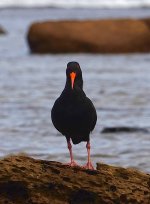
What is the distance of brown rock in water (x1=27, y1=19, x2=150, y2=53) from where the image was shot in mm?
31188

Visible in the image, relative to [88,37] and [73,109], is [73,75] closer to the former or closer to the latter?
[73,109]

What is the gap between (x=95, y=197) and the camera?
7098 millimetres

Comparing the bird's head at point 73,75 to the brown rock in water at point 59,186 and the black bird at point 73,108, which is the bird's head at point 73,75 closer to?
the black bird at point 73,108

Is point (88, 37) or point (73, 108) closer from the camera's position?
point (73, 108)

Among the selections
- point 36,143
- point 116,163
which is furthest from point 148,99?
point 116,163

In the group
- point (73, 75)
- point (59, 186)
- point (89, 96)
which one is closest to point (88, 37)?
point (89, 96)

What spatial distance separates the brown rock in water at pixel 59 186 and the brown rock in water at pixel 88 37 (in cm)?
2387

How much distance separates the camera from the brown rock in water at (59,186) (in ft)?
23.2

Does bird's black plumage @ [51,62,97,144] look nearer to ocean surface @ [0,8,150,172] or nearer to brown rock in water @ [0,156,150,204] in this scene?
brown rock in water @ [0,156,150,204]

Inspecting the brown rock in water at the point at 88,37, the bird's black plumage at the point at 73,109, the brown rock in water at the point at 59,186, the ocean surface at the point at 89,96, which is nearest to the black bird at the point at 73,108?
the bird's black plumage at the point at 73,109

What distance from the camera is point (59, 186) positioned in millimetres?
7098

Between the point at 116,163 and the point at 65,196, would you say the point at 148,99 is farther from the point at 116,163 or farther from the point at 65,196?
the point at 65,196

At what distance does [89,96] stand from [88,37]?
11399 mm

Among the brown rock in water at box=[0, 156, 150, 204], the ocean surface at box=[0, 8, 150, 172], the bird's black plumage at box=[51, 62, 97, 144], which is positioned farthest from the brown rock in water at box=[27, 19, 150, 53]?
the brown rock in water at box=[0, 156, 150, 204]
